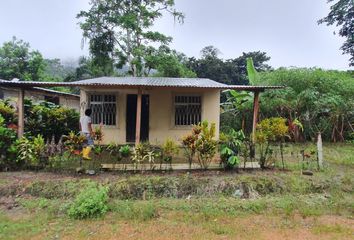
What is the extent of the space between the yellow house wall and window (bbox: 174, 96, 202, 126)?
0.16 m

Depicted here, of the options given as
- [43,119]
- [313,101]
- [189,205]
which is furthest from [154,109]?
[313,101]

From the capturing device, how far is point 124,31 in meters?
22.4

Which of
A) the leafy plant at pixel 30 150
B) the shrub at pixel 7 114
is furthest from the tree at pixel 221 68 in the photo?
the leafy plant at pixel 30 150

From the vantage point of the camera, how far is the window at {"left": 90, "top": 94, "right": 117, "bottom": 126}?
38.1ft

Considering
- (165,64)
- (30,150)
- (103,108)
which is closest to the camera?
(30,150)

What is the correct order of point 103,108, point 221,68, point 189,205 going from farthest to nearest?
point 221,68 → point 103,108 → point 189,205

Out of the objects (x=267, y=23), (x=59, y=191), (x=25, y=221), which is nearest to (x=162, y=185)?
(x=59, y=191)

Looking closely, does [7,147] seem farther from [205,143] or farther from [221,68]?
[221,68]

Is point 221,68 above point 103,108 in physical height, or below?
above

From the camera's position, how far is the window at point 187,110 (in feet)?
38.7

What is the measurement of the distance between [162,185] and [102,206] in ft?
5.45

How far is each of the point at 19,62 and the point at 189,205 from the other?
23.0 meters

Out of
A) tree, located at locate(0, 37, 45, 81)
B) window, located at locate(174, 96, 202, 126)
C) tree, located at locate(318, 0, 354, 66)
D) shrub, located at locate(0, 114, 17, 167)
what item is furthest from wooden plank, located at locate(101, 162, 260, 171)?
tree, located at locate(318, 0, 354, 66)

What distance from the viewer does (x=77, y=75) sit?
30781 millimetres
